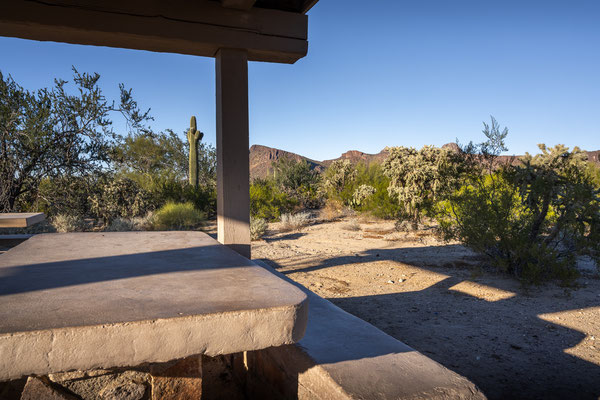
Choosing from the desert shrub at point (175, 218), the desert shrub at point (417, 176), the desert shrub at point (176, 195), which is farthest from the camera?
the desert shrub at point (176, 195)

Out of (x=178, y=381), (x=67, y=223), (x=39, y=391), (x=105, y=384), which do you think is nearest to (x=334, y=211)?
(x=67, y=223)

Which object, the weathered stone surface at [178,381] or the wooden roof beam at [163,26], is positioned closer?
the weathered stone surface at [178,381]

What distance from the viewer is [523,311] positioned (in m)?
3.94

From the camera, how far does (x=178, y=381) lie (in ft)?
5.35

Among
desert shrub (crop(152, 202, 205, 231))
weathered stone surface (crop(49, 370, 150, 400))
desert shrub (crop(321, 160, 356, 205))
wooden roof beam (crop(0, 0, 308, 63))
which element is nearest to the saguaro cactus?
desert shrub (crop(152, 202, 205, 231))

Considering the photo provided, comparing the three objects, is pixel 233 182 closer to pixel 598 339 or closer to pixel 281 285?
pixel 281 285

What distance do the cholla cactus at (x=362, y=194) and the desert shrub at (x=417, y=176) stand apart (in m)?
1.55

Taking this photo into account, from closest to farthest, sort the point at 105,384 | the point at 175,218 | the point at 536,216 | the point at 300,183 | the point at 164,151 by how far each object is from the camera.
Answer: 1. the point at 105,384
2. the point at 536,216
3. the point at 175,218
4. the point at 300,183
5. the point at 164,151

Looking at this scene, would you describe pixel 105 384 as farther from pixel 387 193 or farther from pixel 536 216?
pixel 387 193

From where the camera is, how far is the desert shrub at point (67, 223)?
8.81 metres

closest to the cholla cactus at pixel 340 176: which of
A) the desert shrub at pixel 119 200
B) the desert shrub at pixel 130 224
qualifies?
the desert shrub at pixel 119 200

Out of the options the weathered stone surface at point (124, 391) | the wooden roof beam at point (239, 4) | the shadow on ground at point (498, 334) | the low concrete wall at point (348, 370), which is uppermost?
the wooden roof beam at point (239, 4)

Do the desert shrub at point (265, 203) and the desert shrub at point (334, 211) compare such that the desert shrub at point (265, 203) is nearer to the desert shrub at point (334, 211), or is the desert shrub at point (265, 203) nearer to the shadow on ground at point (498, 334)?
the desert shrub at point (334, 211)

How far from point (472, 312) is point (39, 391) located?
3614 millimetres
